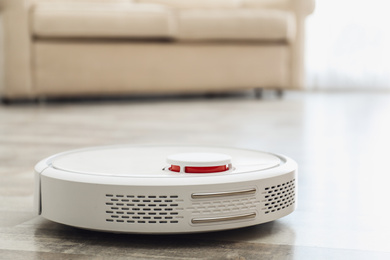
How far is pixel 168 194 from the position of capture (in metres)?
0.57

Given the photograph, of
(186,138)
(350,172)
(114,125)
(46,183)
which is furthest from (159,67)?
(46,183)

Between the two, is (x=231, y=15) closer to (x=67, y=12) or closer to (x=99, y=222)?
(x=67, y=12)

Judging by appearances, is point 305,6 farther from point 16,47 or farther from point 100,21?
point 16,47

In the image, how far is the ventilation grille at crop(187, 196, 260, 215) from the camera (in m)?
0.58

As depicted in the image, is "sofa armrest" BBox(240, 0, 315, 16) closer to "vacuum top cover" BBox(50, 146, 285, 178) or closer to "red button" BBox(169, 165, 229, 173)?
"vacuum top cover" BBox(50, 146, 285, 178)

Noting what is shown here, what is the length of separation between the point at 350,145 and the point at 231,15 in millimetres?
1868

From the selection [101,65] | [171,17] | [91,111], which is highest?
[171,17]

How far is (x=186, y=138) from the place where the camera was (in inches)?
63.9

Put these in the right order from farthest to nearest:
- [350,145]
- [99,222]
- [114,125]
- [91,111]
→ [91,111] → [114,125] → [350,145] → [99,222]

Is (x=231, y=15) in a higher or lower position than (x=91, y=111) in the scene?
higher

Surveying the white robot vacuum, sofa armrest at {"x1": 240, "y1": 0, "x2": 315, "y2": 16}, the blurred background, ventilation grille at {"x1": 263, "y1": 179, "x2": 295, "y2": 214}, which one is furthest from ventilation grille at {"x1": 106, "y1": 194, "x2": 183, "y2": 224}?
the blurred background

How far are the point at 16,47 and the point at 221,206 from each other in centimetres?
258

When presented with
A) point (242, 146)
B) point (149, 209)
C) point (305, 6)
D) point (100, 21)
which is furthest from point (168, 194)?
point (305, 6)

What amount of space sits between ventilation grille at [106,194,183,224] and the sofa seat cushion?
2472 millimetres
